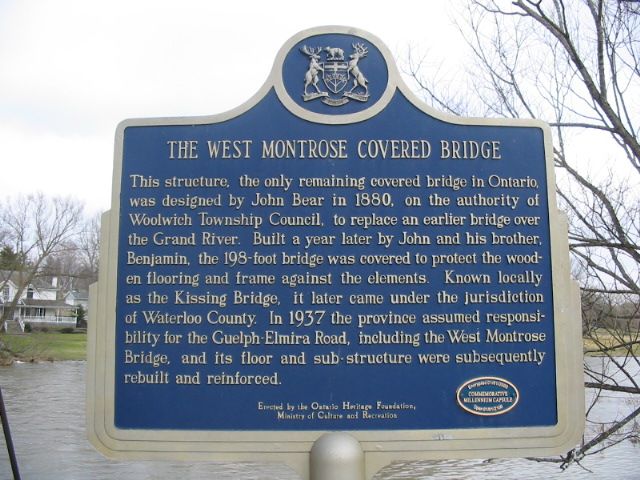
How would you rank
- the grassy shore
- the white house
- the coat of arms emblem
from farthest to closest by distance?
the white house
the grassy shore
the coat of arms emblem

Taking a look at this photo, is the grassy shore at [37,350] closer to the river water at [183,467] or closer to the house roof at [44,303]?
the river water at [183,467]

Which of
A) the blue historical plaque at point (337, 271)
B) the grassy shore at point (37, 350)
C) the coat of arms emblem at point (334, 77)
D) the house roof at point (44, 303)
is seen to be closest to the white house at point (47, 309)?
the house roof at point (44, 303)

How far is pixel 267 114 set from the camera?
165 inches

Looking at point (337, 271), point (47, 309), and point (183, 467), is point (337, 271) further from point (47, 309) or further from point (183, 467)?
point (47, 309)

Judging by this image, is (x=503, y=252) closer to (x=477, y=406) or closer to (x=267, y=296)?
(x=477, y=406)

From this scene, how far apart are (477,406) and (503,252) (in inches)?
37.8

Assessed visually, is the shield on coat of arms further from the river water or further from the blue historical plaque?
the river water

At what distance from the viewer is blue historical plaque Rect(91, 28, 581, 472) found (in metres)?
3.86

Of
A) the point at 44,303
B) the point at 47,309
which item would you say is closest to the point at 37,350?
the point at 44,303

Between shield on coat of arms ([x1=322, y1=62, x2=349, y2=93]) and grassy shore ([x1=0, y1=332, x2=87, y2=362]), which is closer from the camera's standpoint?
shield on coat of arms ([x1=322, y1=62, x2=349, y2=93])

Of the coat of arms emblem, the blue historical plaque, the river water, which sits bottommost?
the river water

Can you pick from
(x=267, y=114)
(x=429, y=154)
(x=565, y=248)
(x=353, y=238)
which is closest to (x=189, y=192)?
(x=267, y=114)

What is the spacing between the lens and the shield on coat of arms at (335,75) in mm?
4168

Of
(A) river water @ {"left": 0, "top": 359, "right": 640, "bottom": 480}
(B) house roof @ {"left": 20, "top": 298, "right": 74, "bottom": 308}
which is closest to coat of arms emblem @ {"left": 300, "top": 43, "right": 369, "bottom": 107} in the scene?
(A) river water @ {"left": 0, "top": 359, "right": 640, "bottom": 480}
